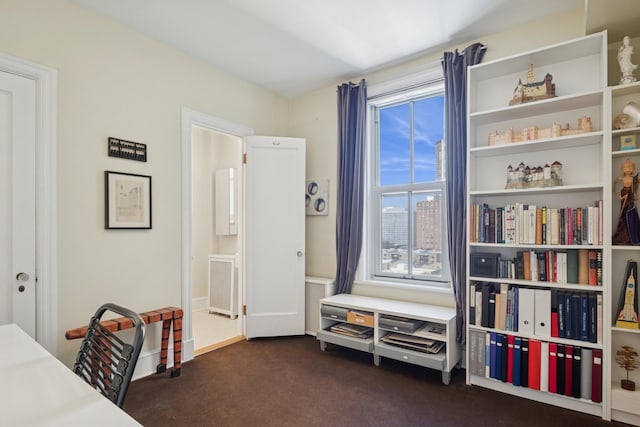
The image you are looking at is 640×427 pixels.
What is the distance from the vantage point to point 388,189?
3.52m

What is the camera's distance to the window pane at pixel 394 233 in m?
3.42

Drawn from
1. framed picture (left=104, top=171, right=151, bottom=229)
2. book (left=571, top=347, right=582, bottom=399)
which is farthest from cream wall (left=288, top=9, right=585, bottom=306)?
framed picture (left=104, top=171, right=151, bottom=229)

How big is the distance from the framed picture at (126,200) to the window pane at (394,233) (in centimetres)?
218

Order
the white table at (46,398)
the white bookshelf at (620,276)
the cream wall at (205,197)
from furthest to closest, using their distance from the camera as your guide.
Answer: the cream wall at (205,197) < the white bookshelf at (620,276) < the white table at (46,398)

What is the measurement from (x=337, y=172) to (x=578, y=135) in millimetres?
2090

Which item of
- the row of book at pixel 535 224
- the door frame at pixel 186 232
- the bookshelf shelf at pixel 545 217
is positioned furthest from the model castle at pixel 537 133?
the door frame at pixel 186 232

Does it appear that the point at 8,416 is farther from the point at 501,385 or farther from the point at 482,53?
the point at 482,53

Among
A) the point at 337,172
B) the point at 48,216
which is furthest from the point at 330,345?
the point at 48,216

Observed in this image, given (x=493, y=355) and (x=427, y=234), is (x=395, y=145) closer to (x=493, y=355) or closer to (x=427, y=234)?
(x=427, y=234)

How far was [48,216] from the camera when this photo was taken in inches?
89.9

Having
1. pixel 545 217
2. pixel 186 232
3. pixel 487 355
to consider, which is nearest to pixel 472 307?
pixel 487 355

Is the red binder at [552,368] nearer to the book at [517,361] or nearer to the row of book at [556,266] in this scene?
the book at [517,361]

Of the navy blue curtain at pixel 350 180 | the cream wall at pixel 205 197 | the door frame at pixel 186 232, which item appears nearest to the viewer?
the door frame at pixel 186 232

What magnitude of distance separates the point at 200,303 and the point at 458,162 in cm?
385
